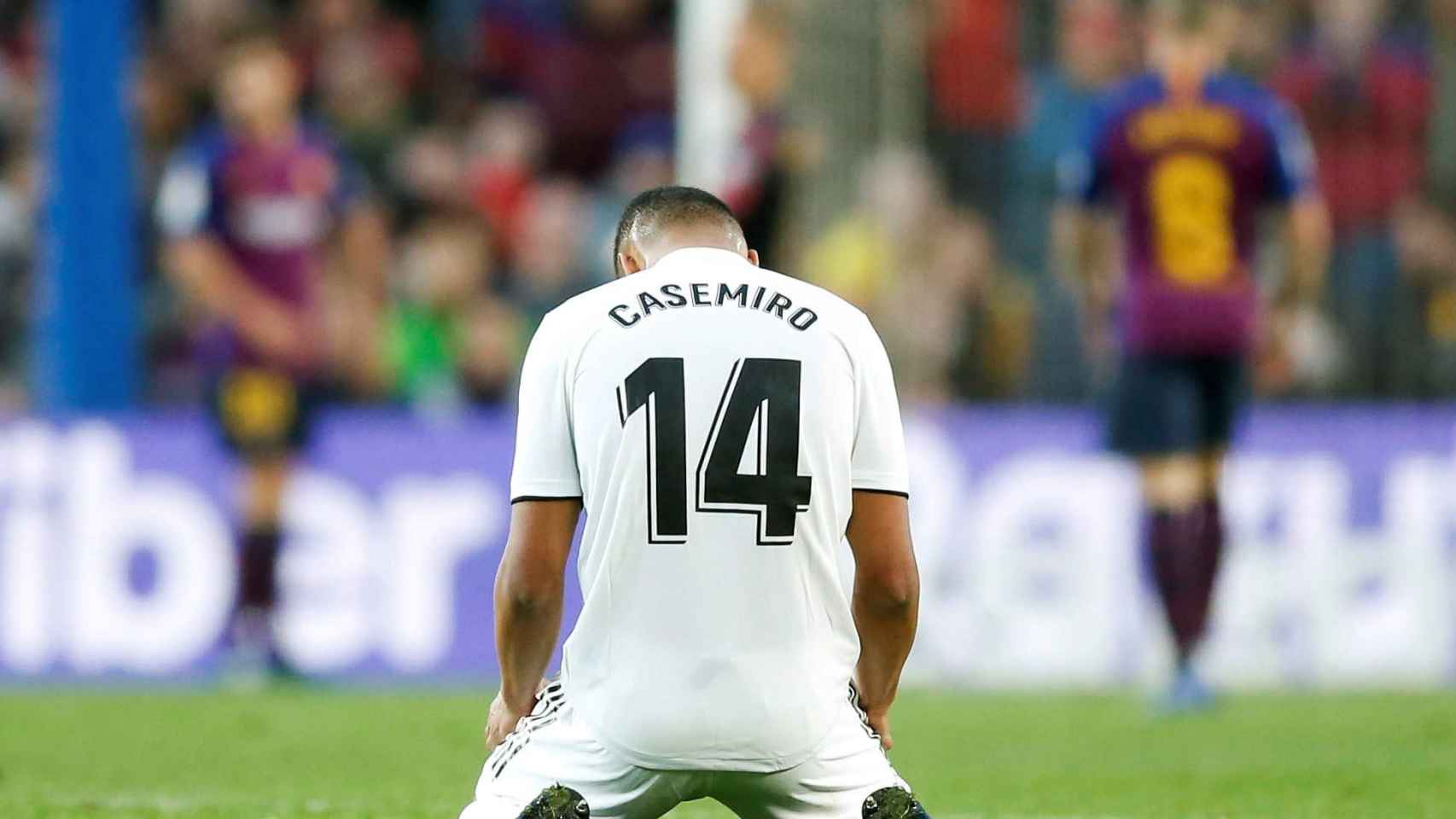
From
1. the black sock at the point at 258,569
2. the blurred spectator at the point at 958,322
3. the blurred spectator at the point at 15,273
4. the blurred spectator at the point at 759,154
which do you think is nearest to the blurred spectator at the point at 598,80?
the blurred spectator at the point at 958,322

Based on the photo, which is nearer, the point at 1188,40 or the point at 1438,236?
the point at 1188,40

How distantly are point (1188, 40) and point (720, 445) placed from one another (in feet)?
18.5

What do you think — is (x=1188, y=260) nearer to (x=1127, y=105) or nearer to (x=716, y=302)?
(x=1127, y=105)

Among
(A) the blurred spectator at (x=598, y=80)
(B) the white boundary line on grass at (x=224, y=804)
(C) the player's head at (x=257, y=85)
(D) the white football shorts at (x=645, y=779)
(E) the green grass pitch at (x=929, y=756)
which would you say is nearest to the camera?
(D) the white football shorts at (x=645, y=779)

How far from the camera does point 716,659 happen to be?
446 centimetres

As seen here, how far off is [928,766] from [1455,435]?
4.99 meters

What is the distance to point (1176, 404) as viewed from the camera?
9.72 m

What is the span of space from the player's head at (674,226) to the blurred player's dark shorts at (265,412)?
6.83 m

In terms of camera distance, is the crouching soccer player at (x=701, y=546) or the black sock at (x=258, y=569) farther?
the black sock at (x=258, y=569)

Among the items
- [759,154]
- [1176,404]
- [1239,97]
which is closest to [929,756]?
[1176,404]

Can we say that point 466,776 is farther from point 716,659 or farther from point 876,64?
point 876,64

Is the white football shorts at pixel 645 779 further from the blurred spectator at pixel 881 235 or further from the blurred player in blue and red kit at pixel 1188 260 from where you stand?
the blurred spectator at pixel 881 235

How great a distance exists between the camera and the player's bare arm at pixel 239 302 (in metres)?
11.2

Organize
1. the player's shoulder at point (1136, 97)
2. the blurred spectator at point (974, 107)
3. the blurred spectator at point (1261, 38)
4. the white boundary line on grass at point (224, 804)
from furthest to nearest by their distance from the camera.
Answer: the blurred spectator at point (974, 107) < the blurred spectator at point (1261, 38) < the player's shoulder at point (1136, 97) < the white boundary line on grass at point (224, 804)
